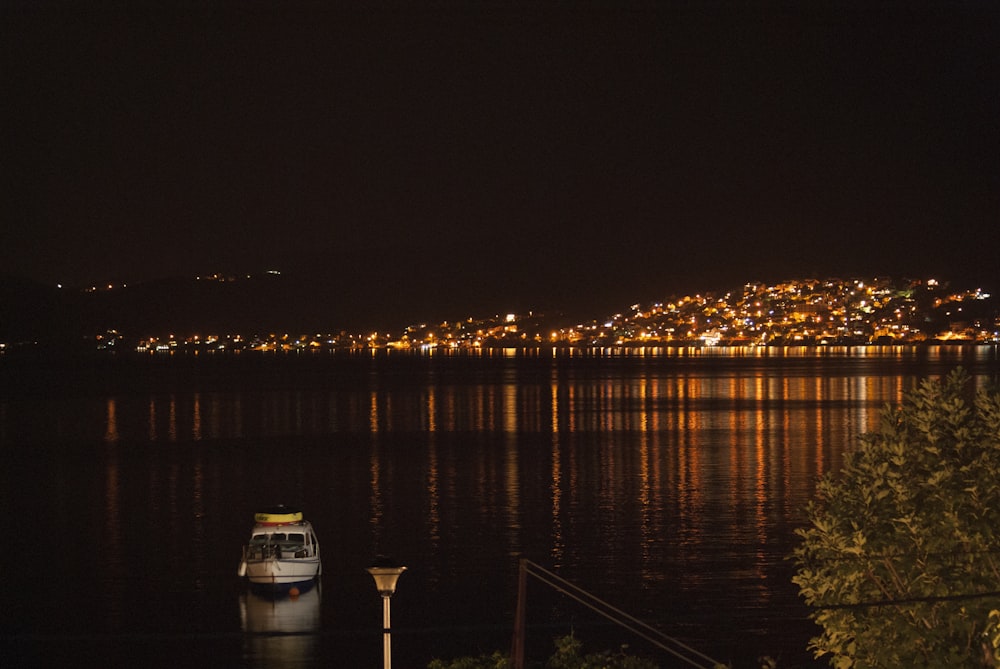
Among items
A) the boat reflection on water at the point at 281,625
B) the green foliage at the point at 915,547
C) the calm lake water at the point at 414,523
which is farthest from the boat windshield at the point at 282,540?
the green foliage at the point at 915,547

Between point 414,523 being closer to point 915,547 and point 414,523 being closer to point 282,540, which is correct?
point 282,540

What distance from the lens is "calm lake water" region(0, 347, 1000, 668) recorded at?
17.4 meters

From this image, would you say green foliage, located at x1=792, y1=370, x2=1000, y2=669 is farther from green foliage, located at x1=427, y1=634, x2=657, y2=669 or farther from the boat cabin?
the boat cabin

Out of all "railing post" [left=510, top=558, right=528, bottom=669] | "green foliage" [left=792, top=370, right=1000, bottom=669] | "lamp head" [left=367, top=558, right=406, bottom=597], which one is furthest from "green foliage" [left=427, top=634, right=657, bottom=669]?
"lamp head" [left=367, top=558, right=406, bottom=597]

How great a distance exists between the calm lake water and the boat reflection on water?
5 cm

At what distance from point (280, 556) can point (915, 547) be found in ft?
44.0

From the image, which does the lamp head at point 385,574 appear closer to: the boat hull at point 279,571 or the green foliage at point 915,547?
the green foliage at point 915,547

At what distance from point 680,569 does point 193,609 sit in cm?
846

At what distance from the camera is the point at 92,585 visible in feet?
68.9

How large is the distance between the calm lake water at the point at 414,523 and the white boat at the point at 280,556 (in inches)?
15.7

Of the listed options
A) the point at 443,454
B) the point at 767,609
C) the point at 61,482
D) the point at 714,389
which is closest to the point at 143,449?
the point at 61,482

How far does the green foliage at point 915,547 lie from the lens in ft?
24.7

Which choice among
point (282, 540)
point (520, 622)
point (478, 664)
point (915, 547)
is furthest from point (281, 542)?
point (520, 622)

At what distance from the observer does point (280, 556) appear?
19.4 meters
